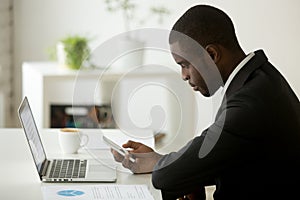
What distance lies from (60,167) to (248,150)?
2.25 ft

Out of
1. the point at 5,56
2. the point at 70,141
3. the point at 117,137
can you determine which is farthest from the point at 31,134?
the point at 5,56

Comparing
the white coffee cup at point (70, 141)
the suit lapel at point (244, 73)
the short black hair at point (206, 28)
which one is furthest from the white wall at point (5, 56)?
the suit lapel at point (244, 73)

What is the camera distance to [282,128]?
191cm

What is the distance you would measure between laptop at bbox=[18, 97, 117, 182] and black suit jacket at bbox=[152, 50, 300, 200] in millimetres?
285

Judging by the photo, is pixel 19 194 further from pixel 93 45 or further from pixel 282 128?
pixel 93 45

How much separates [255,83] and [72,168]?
68 cm

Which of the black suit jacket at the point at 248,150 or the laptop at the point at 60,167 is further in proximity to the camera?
the laptop at the point at 60,167

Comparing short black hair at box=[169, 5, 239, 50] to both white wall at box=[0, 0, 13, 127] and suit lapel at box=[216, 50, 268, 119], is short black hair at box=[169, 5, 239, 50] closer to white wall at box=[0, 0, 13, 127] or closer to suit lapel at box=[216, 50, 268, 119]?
suit lapel at box=[216, 50, 268, 119]

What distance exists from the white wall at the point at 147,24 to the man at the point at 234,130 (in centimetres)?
226

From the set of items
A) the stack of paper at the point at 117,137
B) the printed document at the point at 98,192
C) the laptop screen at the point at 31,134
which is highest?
the laptop screen at the point at 31,134

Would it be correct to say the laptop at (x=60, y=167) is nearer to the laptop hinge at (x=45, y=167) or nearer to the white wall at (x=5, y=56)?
the laptop hinge at (x=45, y=167)

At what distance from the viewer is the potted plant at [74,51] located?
424 cm

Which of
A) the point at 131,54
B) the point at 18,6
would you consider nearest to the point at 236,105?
the point at 131,54

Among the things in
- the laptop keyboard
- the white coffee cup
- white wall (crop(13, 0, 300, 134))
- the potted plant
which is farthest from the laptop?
Result: white wall (crop(13, 0, 300, 134))
